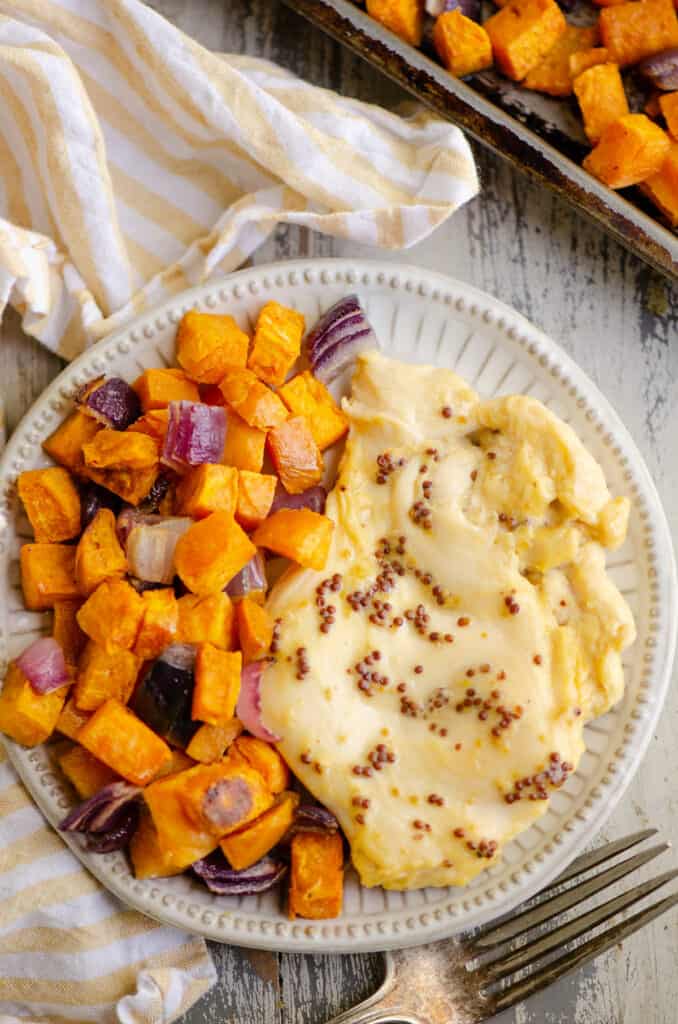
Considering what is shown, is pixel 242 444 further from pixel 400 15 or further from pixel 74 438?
pixel 400 15

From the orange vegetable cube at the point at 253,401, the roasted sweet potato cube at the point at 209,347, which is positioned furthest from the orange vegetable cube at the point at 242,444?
the roasted sweet potato cube at the point at 209,347

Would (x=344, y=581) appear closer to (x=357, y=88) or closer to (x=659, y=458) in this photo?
(x=659, y=458)

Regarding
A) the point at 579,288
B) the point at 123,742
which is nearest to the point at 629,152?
the point at 579,288

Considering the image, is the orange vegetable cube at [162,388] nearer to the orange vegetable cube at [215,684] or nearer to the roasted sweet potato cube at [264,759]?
the orange vegetable cube at [215,684]

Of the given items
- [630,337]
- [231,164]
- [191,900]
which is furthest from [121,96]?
[191,900]

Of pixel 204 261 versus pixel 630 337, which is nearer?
pixel 204 261

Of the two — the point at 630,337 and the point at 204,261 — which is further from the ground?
the point at 630,337
